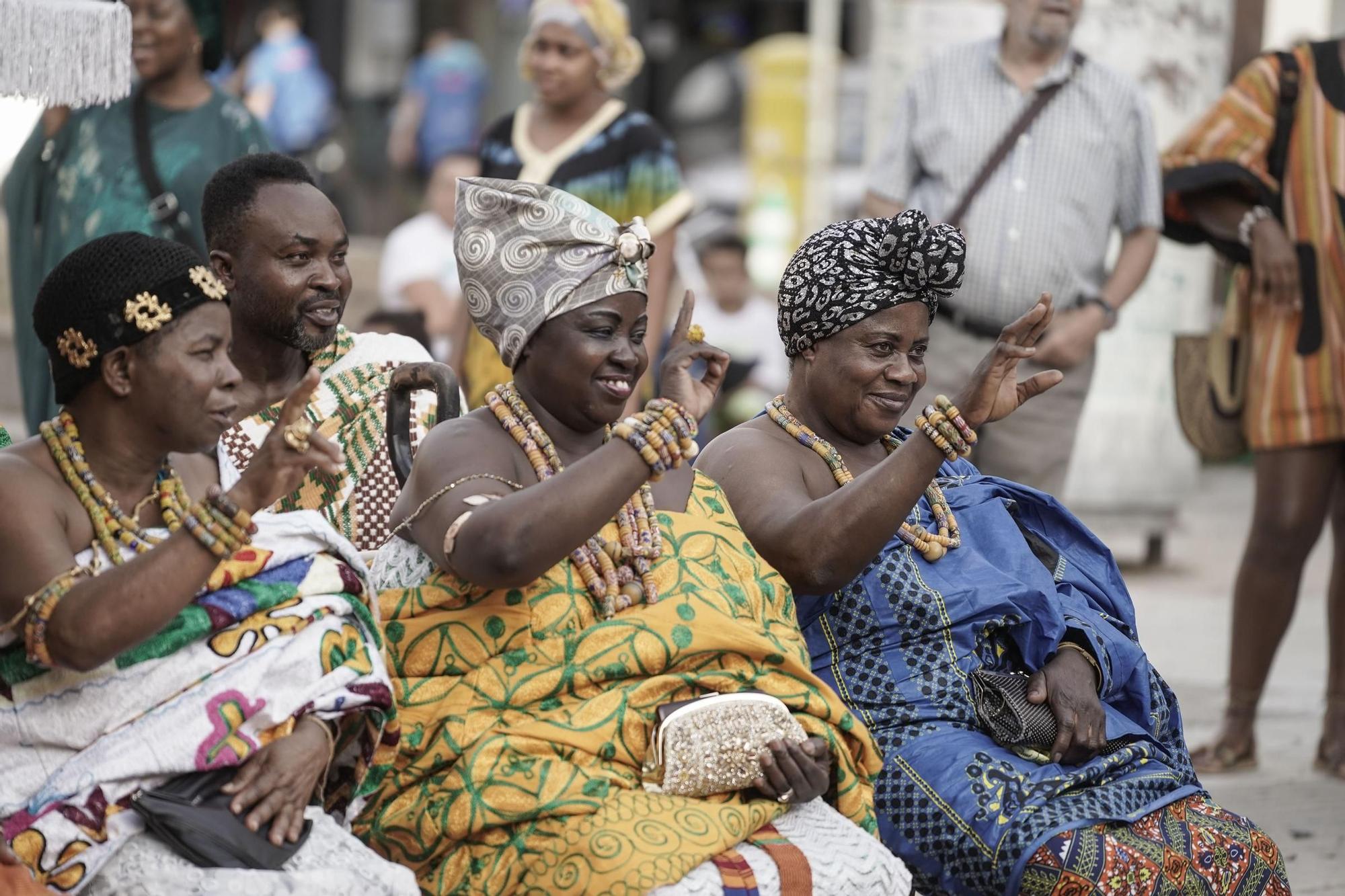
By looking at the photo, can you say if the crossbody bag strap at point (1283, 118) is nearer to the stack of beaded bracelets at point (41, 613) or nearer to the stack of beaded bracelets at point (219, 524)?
the stack of beaded bracelets at point (219, 524)

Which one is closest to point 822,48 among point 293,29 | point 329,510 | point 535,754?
point 293,29

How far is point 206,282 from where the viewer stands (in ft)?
10.2

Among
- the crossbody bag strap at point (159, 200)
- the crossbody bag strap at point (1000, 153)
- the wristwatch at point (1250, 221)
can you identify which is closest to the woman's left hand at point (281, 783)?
the crossbody bag strap at point (159, 200)

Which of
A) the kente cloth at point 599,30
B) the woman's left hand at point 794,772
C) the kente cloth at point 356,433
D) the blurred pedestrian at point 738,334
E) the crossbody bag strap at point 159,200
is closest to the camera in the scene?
the woman's left hand at point 794,772

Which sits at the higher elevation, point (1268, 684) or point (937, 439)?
point (937, 439)

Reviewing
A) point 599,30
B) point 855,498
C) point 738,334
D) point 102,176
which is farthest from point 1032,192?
point 738,334

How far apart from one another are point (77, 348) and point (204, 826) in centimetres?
81

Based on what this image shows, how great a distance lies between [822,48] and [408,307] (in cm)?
524

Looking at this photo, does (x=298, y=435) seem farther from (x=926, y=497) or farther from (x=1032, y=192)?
(x=1032, y=192)

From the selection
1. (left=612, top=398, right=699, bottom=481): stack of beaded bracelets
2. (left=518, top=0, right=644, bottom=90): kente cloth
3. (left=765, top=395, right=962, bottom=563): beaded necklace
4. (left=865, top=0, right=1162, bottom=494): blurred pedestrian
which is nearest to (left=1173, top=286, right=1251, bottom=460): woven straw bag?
(left=865, top=0, right=1162, bottom=494): blurred pedestrian

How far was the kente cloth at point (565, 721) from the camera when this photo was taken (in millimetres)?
3189

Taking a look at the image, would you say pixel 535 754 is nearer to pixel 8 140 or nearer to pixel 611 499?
pixel 611 499

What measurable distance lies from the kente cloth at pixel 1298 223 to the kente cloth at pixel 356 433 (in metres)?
3.01

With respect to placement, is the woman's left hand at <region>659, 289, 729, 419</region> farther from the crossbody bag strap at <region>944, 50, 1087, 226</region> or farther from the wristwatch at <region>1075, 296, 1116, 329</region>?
the wristwatch at <region>1075, 296, 1116, 329</region>
